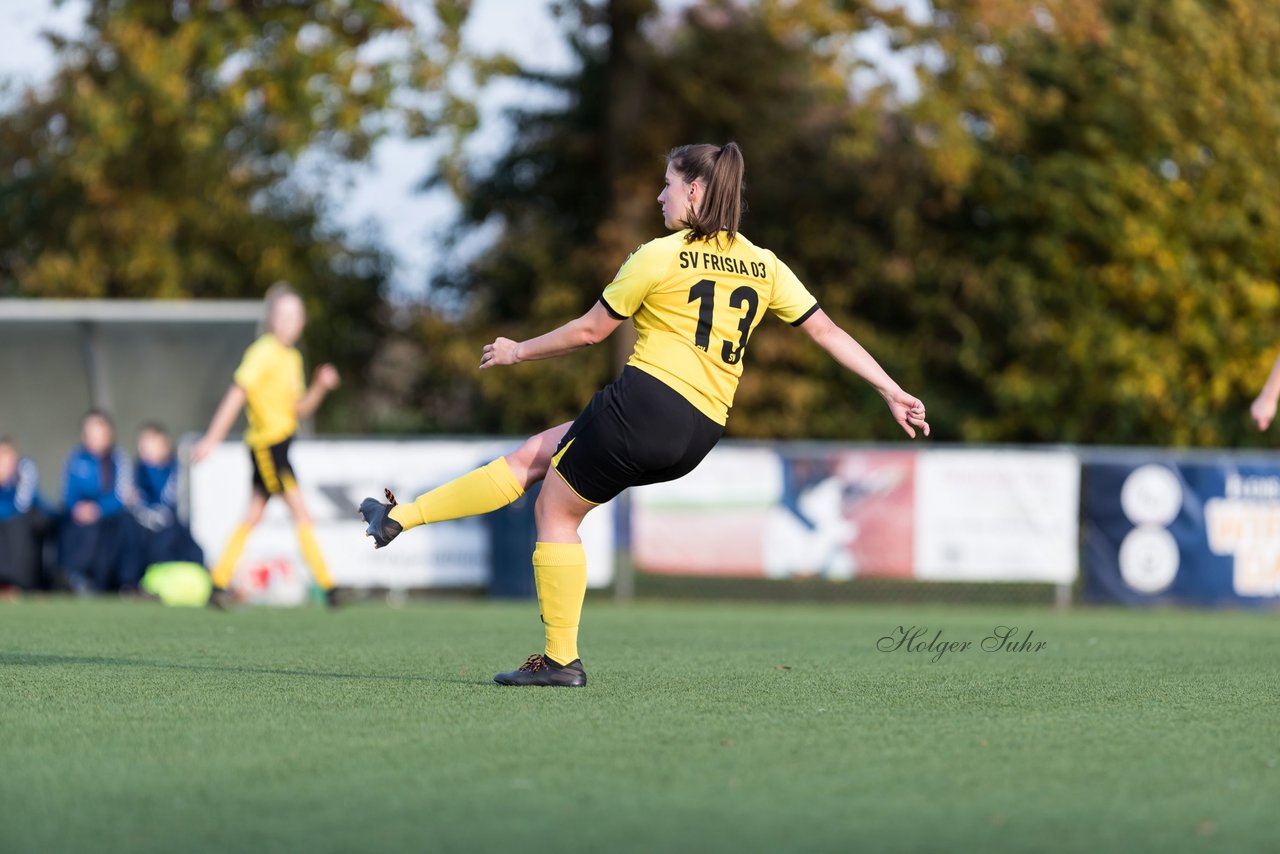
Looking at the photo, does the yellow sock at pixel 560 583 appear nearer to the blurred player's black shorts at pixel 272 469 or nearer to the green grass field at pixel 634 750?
the green grass field at pixel 634 750

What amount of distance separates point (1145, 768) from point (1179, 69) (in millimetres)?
20434

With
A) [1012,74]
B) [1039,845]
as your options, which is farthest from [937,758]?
[1012,74]

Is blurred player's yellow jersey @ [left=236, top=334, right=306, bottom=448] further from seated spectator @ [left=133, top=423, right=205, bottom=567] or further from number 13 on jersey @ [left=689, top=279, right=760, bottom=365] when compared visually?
number 13 on jersey @ [left=689, top=279, right=760, bottom=365]

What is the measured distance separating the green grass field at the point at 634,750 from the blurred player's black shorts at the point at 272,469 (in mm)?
3362

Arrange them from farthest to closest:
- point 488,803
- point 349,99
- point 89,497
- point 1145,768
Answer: point 349,99 < point 89,497 < point 1145,768 < point 488,803

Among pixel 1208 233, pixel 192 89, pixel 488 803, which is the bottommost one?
pixel 488 803

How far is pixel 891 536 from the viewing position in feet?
51.0

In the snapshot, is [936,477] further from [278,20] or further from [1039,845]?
[1039,845]

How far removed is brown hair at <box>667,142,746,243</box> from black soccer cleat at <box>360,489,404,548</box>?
1463 mm

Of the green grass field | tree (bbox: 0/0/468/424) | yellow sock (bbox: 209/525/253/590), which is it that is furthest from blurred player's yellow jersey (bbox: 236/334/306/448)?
tree (bbox: 0/0/468/424)

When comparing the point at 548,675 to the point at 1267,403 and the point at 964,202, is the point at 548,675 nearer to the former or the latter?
the point at 1267,403

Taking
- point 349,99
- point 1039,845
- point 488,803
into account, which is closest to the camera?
point 1039,845

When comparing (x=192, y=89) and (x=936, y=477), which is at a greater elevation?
(x=192, y=89)

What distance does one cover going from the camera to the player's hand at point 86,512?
15.5 metres
